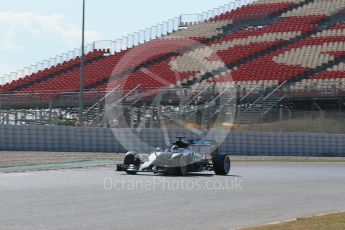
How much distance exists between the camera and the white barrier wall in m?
31.1

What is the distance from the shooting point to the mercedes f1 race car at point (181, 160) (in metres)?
19.1

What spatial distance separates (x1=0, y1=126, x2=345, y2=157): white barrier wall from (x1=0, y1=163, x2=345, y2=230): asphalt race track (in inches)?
447

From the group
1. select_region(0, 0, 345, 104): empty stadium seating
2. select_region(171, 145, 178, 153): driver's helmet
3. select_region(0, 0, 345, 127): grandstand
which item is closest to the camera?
select_region(171, 145, 178, 153): driver's helmet

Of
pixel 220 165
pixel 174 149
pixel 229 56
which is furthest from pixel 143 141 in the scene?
pixel 229 56

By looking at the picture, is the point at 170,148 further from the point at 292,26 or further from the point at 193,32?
the point at 193,32

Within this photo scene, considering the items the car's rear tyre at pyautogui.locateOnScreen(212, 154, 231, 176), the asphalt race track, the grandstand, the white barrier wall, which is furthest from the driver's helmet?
the grandstand

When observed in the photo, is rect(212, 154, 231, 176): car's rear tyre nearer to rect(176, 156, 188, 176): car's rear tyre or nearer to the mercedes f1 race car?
the mercedes f1 race car

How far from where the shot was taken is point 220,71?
51.9 metres

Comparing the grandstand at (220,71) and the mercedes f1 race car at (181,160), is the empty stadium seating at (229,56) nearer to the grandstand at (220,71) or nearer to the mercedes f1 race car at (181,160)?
the grandstand at (220,71)

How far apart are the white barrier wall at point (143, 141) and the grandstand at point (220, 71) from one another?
2.51 metres

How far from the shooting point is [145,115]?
36.5 metres

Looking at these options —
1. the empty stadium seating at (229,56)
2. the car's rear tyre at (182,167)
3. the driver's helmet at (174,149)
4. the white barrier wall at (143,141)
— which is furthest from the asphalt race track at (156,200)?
the empty stadium seating at (229,56)

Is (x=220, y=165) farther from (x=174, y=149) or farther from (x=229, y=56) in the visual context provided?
(x=229, y=56)

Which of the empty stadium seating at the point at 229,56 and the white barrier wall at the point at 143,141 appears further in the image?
the empty stadium seating at the point at 229,56
